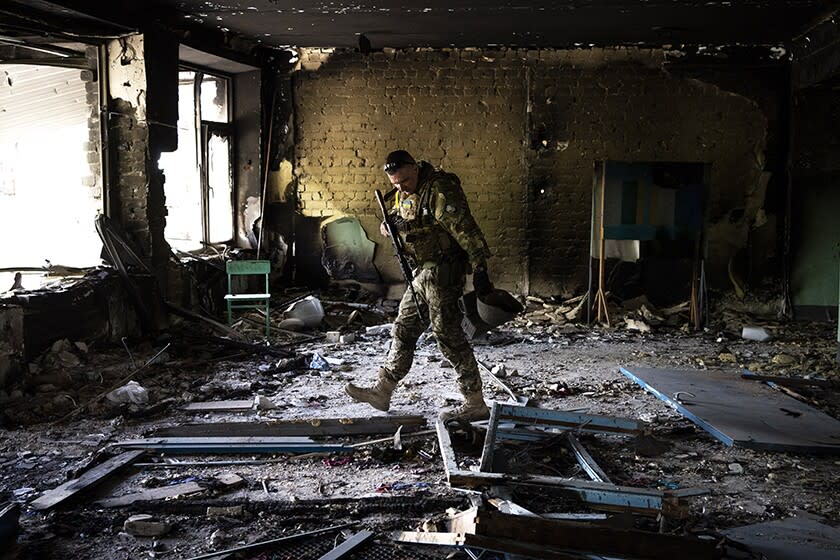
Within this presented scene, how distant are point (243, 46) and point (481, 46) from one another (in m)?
2.93

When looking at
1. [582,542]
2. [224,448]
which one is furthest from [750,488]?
[224,448]

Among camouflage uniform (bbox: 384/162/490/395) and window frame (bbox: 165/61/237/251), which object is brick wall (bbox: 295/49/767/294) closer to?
window frame (bbox: 165/61/237/251)

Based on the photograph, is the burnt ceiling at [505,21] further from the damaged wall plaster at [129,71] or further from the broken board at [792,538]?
the broken board at [792,538]

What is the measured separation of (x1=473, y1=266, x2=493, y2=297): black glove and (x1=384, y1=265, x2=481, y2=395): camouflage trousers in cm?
19

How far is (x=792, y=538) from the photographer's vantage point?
9.89ft

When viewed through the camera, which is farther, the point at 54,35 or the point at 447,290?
the point at 54,35

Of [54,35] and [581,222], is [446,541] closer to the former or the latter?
[54,35]

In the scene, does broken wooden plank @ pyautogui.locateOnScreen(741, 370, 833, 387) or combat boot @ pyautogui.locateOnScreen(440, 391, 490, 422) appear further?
broken wooden plank @ pyautogui.locateOnScreen(741, 370, 833, 387)

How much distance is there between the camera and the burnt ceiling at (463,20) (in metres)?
6.61

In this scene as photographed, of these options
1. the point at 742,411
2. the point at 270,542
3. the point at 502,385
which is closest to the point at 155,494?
the point at 270,542

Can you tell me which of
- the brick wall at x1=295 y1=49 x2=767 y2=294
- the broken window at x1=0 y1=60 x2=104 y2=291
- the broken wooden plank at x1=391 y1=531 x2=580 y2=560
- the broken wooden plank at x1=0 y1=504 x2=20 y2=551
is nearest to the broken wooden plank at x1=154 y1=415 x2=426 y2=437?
the broken wooden plank at x1=0 y1=504 x2=20 y2=551

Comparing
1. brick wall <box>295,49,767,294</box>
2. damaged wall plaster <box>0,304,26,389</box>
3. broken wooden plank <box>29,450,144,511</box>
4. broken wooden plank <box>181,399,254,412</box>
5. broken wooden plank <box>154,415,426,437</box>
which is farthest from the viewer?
brick wall <box>295,49,767,294</box>

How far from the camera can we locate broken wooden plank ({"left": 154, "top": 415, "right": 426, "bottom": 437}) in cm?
436

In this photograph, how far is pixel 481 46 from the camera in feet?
29.5
